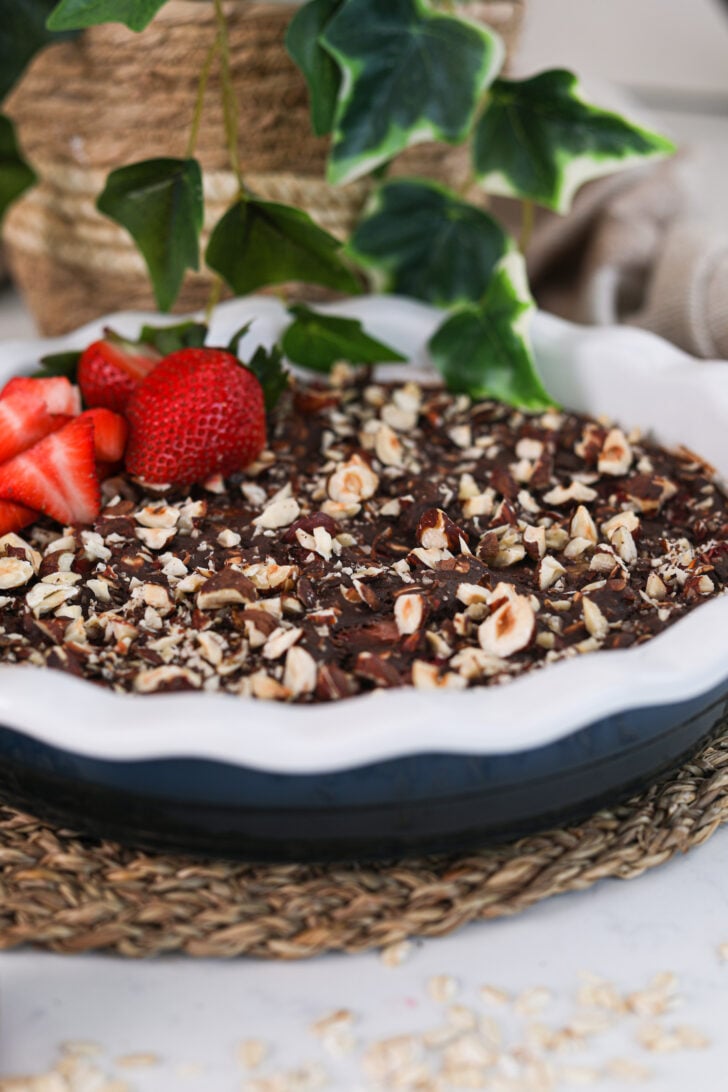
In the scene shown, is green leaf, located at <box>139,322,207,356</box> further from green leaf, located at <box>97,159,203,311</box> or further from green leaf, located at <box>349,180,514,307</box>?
green leaf, located at <box>349,180,514,307</box>

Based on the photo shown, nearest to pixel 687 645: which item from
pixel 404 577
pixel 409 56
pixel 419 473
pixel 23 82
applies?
pixel 404 577

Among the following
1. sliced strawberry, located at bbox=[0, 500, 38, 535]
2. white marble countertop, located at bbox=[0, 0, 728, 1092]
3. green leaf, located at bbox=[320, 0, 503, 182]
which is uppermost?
green leaf, located at bbox=[320, 0, 503, 182]

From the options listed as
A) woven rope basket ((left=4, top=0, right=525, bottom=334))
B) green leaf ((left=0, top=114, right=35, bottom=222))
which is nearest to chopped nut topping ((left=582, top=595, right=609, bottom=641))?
woven rope basket ((left=4, top=0, right=525, bottom=334))

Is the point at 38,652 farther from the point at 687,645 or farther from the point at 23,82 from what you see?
the point at 23,82

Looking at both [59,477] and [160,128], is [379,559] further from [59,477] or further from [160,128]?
[160,128]

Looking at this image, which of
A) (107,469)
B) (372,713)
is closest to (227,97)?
(107,469)

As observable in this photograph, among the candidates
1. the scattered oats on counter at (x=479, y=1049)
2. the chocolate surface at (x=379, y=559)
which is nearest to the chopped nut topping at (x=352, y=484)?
the chocolate surface at (x=379, y=559)
